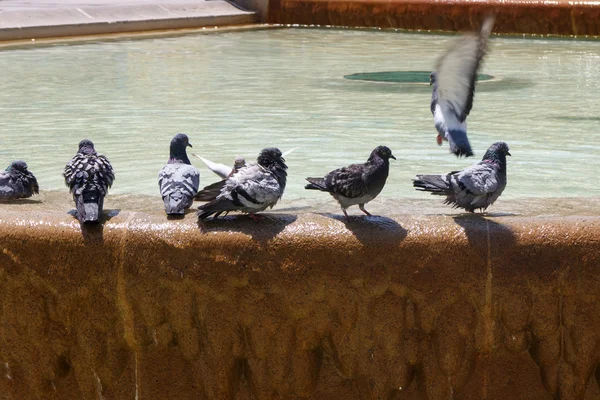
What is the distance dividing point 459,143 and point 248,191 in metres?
1.61

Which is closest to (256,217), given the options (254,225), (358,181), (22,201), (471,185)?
(254,225)

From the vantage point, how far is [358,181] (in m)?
4.22

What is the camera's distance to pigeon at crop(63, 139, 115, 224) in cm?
412

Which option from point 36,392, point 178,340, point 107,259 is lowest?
point 36,392

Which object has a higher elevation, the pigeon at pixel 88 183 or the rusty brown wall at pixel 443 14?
the pigeon at pixel 88 183

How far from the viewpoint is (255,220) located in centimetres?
423

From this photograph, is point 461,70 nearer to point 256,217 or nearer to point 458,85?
point 458,85

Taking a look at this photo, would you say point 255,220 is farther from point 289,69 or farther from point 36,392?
point 289,69

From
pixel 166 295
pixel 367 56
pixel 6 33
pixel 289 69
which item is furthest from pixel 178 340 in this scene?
pixel 6 33

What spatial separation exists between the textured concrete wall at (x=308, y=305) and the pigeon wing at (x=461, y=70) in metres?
1.23

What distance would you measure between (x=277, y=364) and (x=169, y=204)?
75 centimetres

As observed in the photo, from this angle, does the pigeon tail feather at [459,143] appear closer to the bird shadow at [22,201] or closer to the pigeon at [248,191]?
the pigeon at [248,191]

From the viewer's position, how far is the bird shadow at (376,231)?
4.11 m

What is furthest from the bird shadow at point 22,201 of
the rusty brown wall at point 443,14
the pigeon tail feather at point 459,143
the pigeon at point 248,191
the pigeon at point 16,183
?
the rusty brown wall at point 443,14
